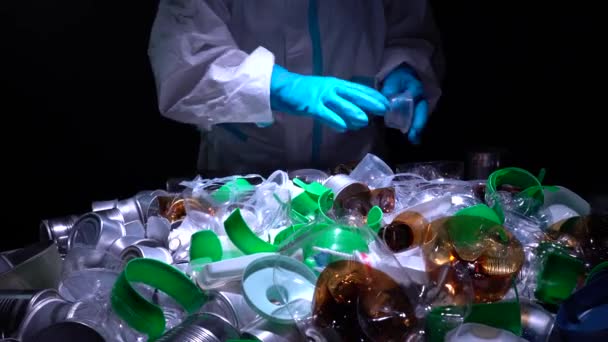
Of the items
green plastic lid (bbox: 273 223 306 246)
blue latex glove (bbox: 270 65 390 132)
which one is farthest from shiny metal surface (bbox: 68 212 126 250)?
blue latex glove (bbox: 270 65 390 132)

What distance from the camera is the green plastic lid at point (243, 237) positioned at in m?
0.95

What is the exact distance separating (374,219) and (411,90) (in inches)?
31.3

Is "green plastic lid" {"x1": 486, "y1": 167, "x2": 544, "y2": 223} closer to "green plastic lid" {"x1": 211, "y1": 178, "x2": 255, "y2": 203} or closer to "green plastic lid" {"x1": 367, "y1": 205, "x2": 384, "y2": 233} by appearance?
"green plastic lid" {"x1": 367, "y1": 205, "x2": 384, "y2": 233}

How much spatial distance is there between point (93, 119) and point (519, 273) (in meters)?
2.41

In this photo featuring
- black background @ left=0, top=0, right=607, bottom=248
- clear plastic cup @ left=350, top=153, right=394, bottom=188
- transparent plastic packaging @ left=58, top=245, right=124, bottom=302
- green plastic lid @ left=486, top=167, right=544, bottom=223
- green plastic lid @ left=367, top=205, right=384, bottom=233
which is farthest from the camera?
black background @ left=0, top=0, right=607, bottom=248

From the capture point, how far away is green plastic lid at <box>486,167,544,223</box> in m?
1.11

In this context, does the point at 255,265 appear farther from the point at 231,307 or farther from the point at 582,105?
the point at 582,105

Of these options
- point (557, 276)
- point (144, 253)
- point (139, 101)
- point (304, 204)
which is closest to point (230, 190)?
point (304, 204)

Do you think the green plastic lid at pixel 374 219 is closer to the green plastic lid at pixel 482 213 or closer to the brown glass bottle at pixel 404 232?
the brown glass bottle at pixel 404 232

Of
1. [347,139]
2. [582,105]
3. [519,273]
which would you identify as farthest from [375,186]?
[582,105]

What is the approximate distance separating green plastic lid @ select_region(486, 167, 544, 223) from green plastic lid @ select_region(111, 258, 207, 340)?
69cm

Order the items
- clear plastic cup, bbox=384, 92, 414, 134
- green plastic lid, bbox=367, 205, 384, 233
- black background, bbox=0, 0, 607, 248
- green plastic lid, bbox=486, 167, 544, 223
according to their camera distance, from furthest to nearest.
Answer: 1. black background, bbox=0, 0, 607, 248
2. clear plastic cup, bbox=384, 92, 414, 134
3. green plastic lid, bbox=486, 167, 544, 223
4. green plastic lid, bbox=367, 205, 384, 233

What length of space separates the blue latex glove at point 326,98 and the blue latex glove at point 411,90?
0.25 meters

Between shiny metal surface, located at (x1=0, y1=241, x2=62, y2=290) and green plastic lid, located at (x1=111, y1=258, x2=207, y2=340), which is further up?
green plastic lid, located at (x1=111, y1=258, x2=207, y2=340)
